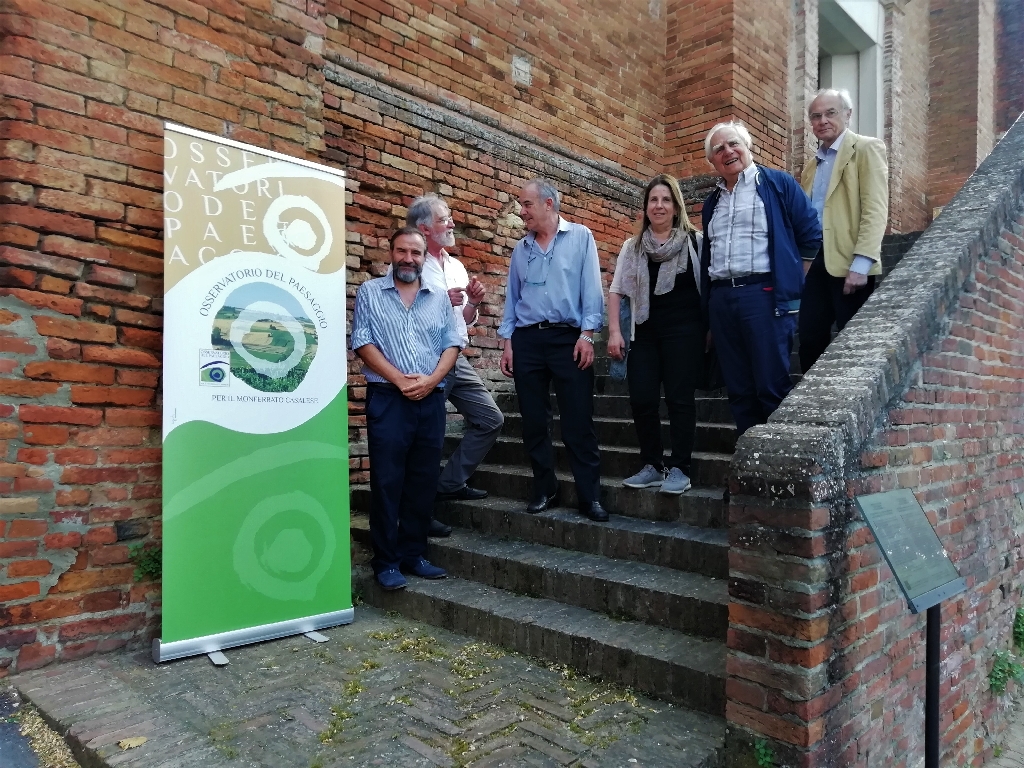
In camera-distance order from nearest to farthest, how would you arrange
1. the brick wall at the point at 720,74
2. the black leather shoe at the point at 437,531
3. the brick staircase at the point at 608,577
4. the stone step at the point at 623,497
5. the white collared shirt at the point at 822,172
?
the brick staircase at the point at 608,577, the stone step at the point at 623,497, the white collared shirt at the point at 822,172, the black leather shoe at the point at 437,531, the brick wall at the point at 720,74

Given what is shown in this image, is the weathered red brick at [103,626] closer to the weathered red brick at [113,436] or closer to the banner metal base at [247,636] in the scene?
the banner metal base at [247,636]

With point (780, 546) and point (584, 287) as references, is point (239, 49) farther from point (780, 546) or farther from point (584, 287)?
point (780, 546)

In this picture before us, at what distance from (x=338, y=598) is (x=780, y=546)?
7.22 ft

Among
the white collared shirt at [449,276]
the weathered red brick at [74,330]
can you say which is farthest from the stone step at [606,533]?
the weathered red brick at [74,330]

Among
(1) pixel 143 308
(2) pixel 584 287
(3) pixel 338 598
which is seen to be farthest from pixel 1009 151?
(1) pixel 143 308

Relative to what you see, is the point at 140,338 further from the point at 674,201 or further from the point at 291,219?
the point at 674,201

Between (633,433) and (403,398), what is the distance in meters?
1.57

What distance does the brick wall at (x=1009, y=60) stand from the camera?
1270 centimetres

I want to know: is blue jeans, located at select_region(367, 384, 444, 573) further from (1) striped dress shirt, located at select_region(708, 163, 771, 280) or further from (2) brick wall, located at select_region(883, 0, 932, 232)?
(2) brick wall, located at select_region(883, 0, 932, 232)

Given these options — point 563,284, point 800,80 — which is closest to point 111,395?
point 563,284

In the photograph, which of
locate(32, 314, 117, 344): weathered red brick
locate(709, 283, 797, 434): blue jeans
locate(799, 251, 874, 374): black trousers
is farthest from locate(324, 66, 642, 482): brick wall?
locate(799, 251, 874, 374): black trousers

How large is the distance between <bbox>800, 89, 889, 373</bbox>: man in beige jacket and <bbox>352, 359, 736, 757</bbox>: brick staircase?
2.68ft

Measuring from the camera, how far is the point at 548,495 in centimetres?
405

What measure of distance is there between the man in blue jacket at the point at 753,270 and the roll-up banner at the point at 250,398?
1.89 metres
